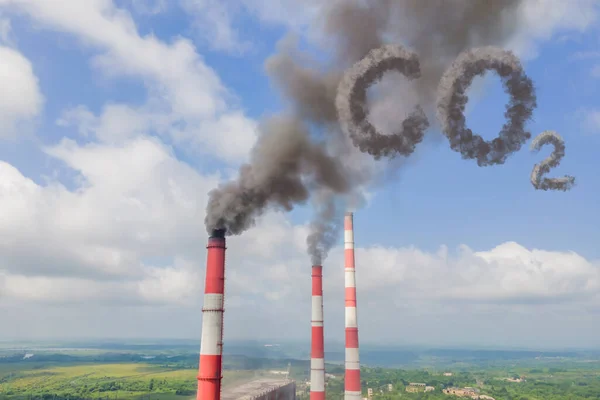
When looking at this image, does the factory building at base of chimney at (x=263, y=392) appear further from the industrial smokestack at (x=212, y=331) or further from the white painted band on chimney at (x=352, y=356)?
the industrial smokestack at (x=212, y=331)

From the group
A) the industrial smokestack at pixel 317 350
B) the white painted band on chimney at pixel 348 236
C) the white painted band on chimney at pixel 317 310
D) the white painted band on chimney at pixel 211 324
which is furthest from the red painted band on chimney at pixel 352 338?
the white painted band on chimney at pixel 211 324

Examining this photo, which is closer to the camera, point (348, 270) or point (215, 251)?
point (215, 251)

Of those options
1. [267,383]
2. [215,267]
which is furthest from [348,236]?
[267,383]

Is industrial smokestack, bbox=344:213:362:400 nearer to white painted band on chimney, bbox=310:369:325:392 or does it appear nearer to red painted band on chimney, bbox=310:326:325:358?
white painted band on chimney, bbox=310:369:325:392

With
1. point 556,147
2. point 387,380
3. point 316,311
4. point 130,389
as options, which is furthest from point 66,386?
point 556,147

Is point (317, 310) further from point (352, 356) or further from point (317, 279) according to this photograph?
point (352, 356)

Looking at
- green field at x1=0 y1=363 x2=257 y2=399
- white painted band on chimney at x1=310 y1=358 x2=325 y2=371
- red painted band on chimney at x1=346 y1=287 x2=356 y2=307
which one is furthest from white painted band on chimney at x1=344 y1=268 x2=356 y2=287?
green field at x1=0 y1=363 x2=257 y2=399

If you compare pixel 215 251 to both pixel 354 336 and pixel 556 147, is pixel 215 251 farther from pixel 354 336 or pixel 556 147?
pixel 354 336
